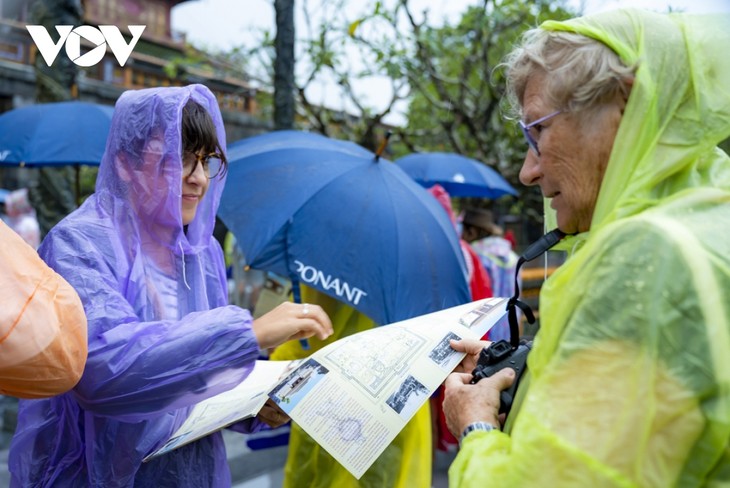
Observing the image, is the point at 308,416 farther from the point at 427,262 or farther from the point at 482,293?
the point at 482,293

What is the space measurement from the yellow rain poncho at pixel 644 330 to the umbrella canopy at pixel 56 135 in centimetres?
383

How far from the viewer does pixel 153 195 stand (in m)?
1.67

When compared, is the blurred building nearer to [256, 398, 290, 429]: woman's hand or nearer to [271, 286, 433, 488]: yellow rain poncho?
[271, 286, 433, 488]: yellow rain poncho

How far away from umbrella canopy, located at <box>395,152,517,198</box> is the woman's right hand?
468 cm

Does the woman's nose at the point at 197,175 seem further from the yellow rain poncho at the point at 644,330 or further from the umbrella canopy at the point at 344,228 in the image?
the yellow rain poncho at the point at 644,330

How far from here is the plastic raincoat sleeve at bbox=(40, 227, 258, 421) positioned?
139 cm

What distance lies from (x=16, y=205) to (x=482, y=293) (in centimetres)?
592

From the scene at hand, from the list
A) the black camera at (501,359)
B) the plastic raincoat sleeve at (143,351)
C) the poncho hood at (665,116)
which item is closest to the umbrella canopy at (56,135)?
the plastic raincoat sleeve at (143,351)

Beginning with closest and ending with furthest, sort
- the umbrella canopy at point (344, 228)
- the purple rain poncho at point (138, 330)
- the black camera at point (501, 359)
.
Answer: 1. the black camera at point (501, 359)
2. the purple rain poncho at point (138, 330)
3. the umbrella canopy at point (344, 228)

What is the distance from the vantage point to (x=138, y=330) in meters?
1.42

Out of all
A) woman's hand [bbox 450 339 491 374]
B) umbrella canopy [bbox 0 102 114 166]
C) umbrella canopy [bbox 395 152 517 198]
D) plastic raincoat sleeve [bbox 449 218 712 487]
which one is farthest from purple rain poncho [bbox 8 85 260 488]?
umbrella canopy [bbox 395 152 517 198]

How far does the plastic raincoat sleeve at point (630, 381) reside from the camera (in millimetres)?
823

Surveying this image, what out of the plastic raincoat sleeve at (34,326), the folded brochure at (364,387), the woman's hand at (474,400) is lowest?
the folded brochure at (364,387)

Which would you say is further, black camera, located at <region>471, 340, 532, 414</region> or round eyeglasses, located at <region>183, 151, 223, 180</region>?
round eyeglasses, located at <region>183, 151, 223, 180</region>
